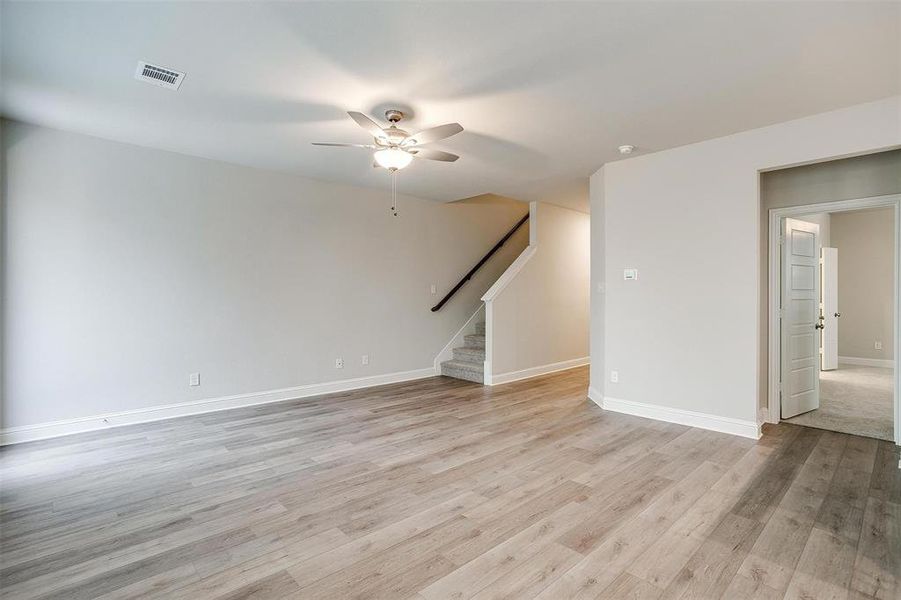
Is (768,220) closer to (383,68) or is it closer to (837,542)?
(837,542)

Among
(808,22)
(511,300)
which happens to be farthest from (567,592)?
(511,300)

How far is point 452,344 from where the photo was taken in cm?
675

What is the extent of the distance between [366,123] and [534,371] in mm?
4659

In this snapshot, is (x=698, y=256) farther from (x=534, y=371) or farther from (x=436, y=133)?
(x=534, y=371)

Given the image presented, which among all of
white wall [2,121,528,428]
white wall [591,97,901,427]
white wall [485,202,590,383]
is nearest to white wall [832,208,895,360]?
white wall [485,202,590,383]

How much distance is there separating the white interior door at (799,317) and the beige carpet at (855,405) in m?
0.18

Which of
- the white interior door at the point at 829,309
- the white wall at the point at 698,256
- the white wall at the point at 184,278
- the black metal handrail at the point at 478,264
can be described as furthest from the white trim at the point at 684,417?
the white interior door at the point at 829,309

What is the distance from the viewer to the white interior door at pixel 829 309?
6441 mm

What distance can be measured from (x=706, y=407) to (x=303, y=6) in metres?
4.44

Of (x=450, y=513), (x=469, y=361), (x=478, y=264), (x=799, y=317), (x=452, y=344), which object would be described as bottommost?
(x=450, y=513)

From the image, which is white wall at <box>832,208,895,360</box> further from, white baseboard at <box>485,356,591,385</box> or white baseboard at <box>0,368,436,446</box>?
white baseboard at <box>0,368,436,446</box>

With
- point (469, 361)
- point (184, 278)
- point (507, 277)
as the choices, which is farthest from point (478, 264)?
point (184, 278)

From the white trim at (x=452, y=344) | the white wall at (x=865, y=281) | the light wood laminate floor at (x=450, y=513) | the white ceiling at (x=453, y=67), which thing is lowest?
the light wood laminate floor at (x=450, y=513)

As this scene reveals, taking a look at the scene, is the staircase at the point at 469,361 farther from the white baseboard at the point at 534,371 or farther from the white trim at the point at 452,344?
the white baseboard at the point at 534,371
